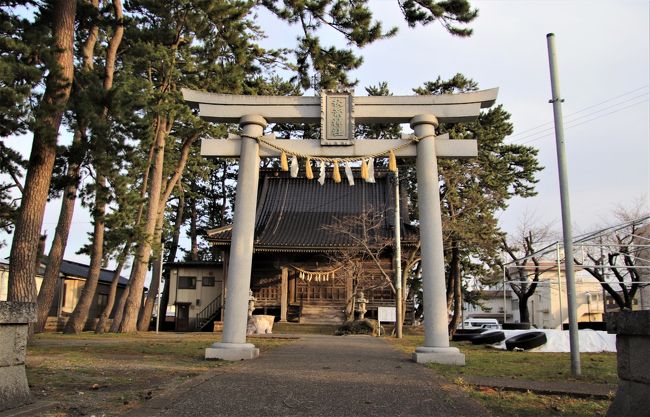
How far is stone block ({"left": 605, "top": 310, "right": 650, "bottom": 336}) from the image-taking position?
3436mm

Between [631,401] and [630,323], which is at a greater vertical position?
[630,323]

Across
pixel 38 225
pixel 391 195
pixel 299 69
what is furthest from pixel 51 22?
pixel 391 195

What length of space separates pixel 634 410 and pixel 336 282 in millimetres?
21846

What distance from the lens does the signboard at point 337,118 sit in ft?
32.6

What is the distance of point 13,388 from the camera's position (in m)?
4.36

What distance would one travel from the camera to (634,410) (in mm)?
3447

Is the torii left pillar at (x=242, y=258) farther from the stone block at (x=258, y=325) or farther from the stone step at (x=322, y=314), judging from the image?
the stone step at (x=322, y=314)

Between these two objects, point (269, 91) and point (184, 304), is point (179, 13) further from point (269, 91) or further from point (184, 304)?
point (184, 304)

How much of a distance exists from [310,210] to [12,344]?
23.7 meters

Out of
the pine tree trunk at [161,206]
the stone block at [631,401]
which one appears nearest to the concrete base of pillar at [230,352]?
the stone block at [631,401]

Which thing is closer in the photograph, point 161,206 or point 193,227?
point 161,206

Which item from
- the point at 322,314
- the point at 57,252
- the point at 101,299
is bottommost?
the point at 322,314

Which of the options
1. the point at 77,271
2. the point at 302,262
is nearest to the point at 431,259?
the point at 302,262

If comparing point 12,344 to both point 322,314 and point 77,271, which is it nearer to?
point 322,314
